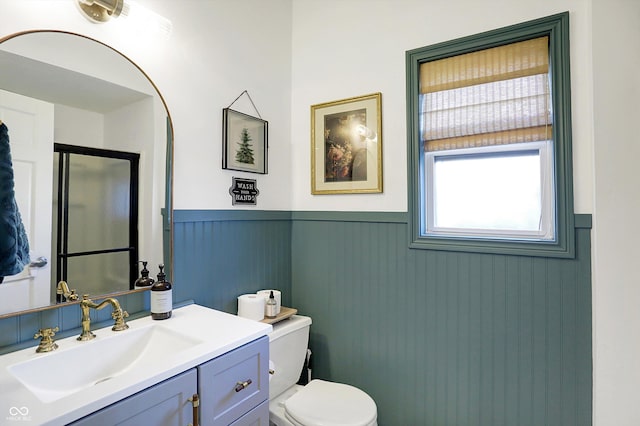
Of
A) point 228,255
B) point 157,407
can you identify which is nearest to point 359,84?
point 228,255

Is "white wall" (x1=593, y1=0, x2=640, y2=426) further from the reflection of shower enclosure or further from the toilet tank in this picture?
the reflection of shower enclosure

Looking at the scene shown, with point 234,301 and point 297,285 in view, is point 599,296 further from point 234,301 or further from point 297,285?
point 234,301

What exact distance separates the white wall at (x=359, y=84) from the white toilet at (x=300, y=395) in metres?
0.72

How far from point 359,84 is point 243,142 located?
72 centimetres

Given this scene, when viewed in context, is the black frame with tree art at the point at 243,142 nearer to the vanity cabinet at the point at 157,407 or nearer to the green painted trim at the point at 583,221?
the vanity cabinet at the point at 157,407

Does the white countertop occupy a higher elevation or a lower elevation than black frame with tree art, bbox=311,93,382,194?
lower

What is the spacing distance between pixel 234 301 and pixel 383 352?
2.76 ft

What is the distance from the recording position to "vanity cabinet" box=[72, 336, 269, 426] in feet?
2.67

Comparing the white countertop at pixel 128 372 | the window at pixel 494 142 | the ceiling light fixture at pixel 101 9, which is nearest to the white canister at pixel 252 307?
the white countertop at pixel 128 372

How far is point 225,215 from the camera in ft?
5.42

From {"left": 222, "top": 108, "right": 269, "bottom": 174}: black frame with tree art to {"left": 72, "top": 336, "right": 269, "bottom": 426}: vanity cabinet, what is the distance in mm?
921

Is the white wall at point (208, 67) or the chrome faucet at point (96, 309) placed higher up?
the white wall at point (208, 67)

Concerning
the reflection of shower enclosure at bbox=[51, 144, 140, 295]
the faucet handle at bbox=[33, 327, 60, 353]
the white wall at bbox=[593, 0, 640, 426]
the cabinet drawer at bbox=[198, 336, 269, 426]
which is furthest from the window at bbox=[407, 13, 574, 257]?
the faucet handle at bbox=[33, 327, 60, 353]

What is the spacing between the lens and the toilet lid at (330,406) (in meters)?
1.37
